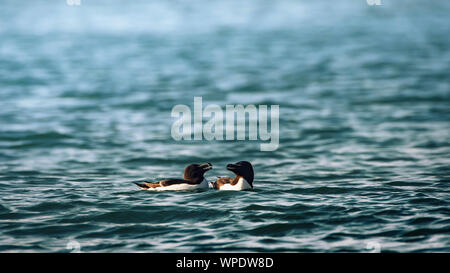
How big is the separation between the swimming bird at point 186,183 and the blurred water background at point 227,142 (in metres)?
0.21

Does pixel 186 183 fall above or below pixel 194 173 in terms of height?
below

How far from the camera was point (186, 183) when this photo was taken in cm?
1633

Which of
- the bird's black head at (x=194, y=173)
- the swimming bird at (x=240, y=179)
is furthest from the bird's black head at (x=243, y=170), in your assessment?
the bird's black head at (x=194, y=173)

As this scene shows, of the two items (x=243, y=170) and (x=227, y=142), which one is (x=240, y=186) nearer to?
(x=243, y=170)

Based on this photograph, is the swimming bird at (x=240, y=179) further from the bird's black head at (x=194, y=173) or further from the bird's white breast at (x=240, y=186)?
the bird's black head at (x=194, y=173)

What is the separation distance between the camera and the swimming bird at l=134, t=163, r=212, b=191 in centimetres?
1633

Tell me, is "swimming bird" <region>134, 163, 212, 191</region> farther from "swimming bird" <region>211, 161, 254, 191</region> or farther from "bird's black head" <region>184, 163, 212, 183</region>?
"swimming bird" <region>211, 161, 254, 191</region>

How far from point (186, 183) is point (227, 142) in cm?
714

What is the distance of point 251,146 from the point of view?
2262 centimetres

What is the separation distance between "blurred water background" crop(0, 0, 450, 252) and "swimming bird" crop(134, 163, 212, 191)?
0.71ft

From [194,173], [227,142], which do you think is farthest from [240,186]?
[227,142]

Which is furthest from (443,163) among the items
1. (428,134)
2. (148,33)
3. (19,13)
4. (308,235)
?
(19,13)
